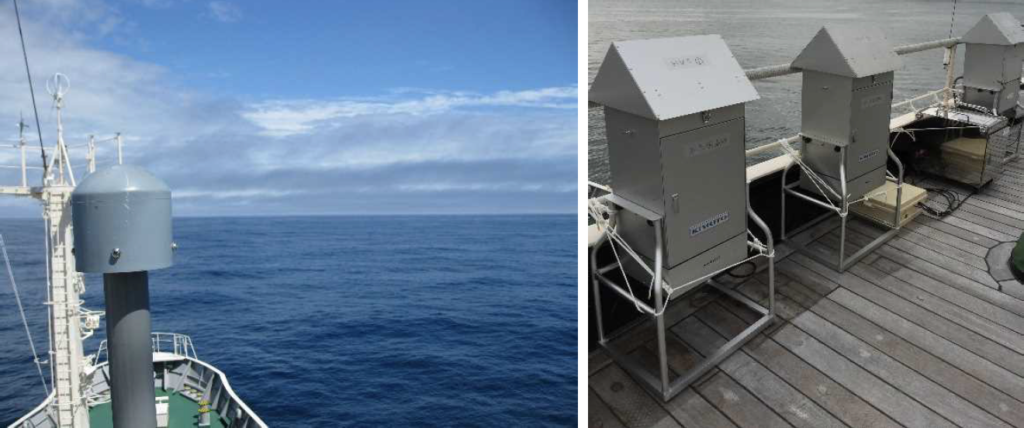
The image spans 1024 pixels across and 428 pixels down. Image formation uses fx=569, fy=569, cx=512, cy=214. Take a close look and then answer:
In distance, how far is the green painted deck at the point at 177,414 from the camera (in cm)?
949

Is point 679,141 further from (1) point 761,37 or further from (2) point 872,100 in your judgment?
(1) point 761,37

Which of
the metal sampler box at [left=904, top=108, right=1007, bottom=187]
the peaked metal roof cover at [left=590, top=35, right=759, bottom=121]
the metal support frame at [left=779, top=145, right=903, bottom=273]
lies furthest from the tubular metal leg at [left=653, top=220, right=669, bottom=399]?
the metal sampler box at [left=904, top=108, right=1007, bottom=187]

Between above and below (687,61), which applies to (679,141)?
below

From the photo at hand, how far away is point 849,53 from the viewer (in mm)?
2785

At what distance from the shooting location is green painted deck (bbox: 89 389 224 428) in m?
9.49

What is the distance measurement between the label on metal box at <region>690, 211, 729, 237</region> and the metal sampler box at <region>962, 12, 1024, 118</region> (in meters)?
3.55

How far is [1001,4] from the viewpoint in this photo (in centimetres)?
1059

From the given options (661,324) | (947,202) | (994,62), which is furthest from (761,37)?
(661,324)

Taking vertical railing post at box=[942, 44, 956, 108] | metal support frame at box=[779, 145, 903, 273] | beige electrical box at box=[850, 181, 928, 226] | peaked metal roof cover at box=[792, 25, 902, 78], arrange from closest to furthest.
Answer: peaked metal roof cover at box=[792, 25, 902, 78]
metal support frame at box=[779, 145, 903, 273]
beige electrical box at box=[850, 181, 928, 226]
vertical railing post at box=[942, 44, 956, 108]

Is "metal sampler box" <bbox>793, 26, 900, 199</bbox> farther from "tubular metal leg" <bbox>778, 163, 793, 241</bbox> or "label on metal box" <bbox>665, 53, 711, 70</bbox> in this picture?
"label on metal box" <bbox>665, 53, 711, 70</bbox>

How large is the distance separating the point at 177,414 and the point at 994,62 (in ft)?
40.0

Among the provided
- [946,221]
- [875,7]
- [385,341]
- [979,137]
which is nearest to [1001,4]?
[979,137]

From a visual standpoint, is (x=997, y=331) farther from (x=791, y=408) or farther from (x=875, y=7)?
(x=875, y=7)

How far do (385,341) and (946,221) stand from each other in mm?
28874
